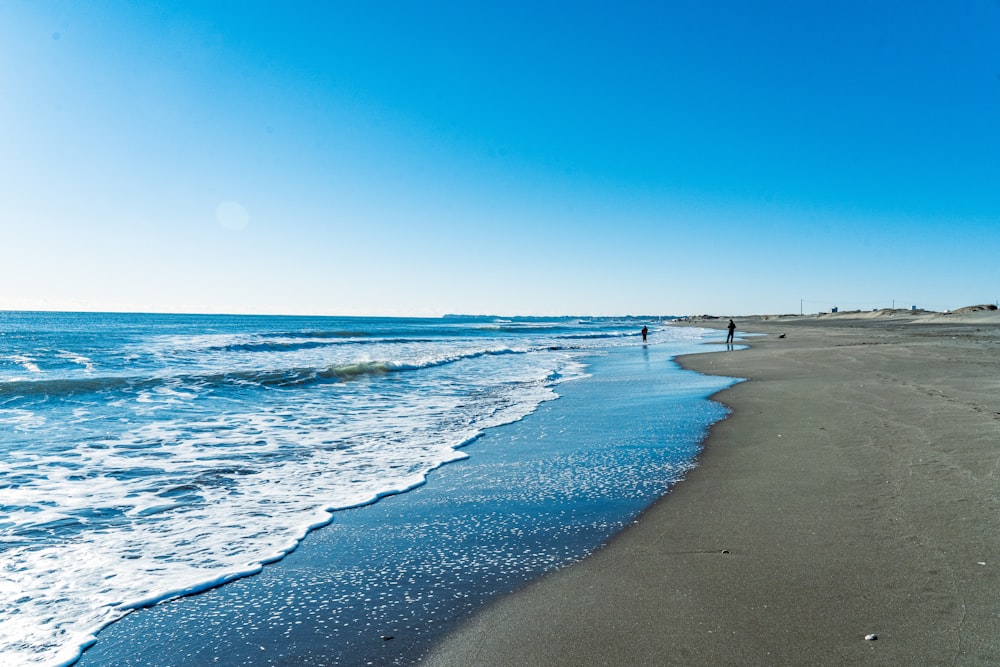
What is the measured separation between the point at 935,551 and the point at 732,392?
10.4 m

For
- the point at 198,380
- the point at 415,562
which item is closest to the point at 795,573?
the point at 415,562

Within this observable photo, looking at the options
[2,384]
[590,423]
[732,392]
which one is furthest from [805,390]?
[2,384]

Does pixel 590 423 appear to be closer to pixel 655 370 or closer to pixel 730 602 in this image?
pixel 730 602

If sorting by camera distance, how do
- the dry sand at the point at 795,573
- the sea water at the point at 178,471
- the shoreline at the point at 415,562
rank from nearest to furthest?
the dry sand at the point at 795,573
the shoreline at the point at 415,562
the sea water at the point at 178,471

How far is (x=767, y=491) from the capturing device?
5.87m

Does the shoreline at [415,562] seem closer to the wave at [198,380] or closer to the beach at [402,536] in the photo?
the beach at [402,536]

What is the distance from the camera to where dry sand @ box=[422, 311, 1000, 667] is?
118 inches

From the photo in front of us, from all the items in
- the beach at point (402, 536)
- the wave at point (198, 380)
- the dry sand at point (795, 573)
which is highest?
the dry sand at point (795, 573)

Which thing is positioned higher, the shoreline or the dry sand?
the dry sand

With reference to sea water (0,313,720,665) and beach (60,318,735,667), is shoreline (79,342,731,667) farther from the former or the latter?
sea water (0,313,720,665)

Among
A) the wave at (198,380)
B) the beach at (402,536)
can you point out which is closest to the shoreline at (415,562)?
the beach at (402,536)

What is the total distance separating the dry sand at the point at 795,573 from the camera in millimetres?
3004

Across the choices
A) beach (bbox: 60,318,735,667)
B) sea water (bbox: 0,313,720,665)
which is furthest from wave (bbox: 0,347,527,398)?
beach (bbox: 60,318,735,667)

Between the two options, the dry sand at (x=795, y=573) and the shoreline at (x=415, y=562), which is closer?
the dry sand at (x=795, y=573)
